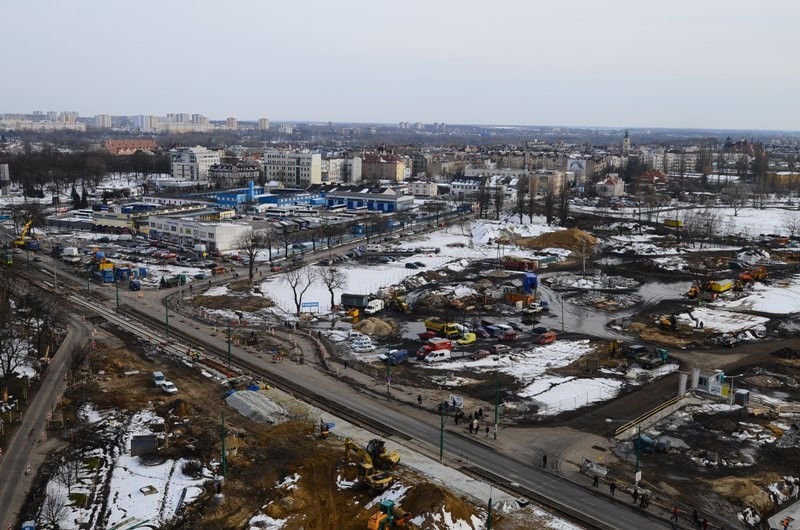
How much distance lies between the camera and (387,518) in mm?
11812

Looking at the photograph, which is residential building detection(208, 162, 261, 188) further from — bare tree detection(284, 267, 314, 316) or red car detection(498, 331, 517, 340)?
red car detection(498, 331, 517, 340)

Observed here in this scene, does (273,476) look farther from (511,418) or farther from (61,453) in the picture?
(511,418)

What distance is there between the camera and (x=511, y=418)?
17094 mm

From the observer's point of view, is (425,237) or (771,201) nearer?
(425,237)

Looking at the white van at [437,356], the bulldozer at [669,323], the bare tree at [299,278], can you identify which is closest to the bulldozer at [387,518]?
the white van at [437,356]

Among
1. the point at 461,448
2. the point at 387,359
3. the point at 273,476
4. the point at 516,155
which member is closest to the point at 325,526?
the point at 273,476

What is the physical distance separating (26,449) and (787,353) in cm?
2159

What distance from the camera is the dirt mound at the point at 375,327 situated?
2420 centimetres

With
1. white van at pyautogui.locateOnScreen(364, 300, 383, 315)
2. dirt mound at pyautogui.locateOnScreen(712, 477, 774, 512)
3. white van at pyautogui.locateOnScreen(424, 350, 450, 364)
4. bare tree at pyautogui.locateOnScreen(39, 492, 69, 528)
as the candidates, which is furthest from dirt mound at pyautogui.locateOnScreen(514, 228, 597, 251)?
bare tree at pyautogui.locateOnScreen(39, 492, 69, 528)

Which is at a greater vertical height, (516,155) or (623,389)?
(516,155)

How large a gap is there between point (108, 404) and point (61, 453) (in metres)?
2.82

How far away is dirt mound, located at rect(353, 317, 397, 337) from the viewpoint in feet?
79.4

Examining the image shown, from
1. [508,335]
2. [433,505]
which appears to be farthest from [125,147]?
[433,505]

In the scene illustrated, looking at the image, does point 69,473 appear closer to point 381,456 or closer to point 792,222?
point 381,456
